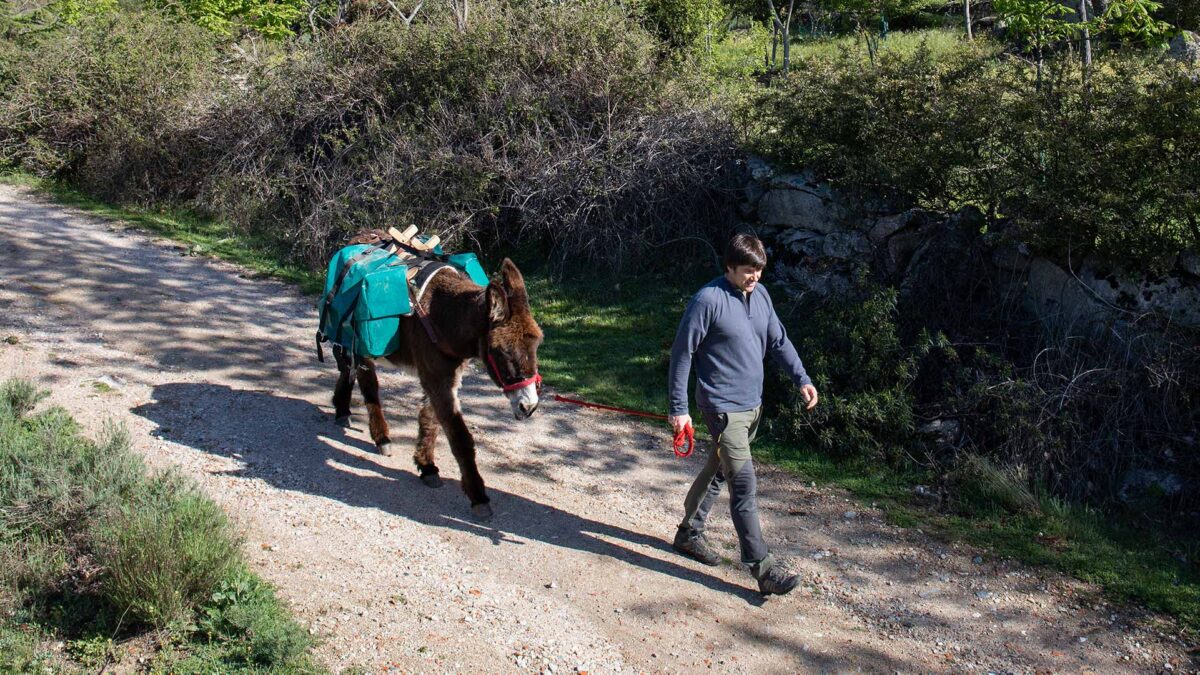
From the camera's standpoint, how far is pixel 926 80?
30.7ft

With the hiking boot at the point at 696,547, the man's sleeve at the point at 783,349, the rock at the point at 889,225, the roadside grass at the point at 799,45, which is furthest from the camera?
the roadside grass at the point at 799,45

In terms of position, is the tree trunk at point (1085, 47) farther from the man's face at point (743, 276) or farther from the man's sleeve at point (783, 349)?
the man's face at point (743, 276)

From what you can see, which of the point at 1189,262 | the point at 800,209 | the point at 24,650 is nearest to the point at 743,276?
the point at 24,650

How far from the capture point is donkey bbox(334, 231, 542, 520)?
5.79m

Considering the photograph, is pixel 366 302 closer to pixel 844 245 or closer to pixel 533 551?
pixel 533 551

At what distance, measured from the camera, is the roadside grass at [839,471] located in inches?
245

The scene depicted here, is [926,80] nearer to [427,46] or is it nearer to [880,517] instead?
[880,517]

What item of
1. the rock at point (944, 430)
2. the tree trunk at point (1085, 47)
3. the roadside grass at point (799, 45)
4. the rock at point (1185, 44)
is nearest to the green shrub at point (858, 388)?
the rock at point (944, 430)

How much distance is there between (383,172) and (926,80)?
275 inches

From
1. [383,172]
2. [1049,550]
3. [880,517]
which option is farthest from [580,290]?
[1049,550]

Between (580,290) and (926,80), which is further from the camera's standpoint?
(580,290)

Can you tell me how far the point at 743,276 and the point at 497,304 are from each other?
1516mm

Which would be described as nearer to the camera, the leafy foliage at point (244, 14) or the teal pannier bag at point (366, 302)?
the teal pannier bag at point (366, 302)

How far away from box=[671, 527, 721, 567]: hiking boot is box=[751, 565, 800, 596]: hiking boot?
1.46ft
